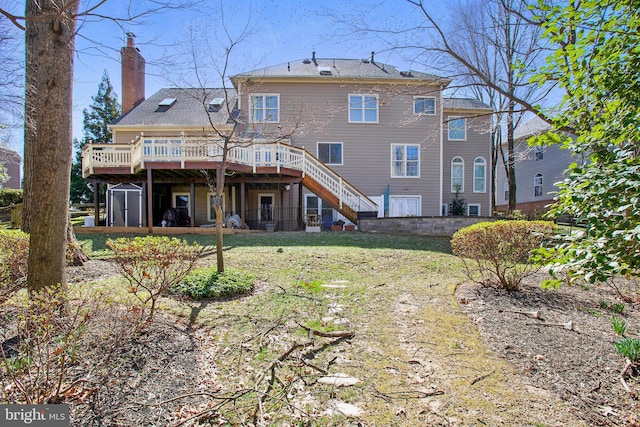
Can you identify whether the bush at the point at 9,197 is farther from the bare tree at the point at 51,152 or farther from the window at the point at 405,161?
the bare tree at the point at 51,152

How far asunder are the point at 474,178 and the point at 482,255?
1469 centimetres

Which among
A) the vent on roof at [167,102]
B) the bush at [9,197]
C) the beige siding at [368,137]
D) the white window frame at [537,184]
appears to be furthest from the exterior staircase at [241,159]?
the white window frame at [537,184]

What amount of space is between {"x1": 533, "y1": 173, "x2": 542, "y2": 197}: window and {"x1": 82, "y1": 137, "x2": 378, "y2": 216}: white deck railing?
50.9ft

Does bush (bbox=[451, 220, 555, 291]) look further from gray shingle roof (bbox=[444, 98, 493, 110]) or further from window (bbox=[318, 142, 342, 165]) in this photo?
gray shingle roof (bbox=[444, 98, 493, 110])

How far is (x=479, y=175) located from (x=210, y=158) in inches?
550

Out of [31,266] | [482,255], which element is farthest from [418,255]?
[31,266]

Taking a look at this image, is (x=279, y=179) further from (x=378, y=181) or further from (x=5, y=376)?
(x=5, y=376)

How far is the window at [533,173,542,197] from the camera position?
2319 centimetres

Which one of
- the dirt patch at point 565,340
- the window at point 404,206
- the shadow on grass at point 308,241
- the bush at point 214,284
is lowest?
the dirt patch at point 565,340

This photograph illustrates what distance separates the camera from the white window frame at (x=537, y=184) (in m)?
23.1

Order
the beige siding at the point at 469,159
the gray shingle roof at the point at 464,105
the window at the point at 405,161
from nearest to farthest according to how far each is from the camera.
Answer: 1. the window at the point at 405,161
2. the gray shingle roof at the point at 464,105
3. the beige siding at the point at 469,159

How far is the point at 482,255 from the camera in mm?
5438

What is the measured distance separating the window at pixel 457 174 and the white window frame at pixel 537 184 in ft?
25.9

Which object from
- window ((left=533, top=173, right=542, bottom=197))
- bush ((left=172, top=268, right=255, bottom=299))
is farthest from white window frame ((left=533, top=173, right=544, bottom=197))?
bush ((left=172, top=268, right=255, bottom=299))
